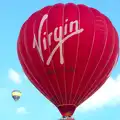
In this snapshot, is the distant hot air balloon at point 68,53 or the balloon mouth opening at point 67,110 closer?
the distant hot air balloon at point 68,53

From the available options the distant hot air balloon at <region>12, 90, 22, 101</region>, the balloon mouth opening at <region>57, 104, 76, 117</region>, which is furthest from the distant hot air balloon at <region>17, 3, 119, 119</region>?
the distant hot air balloon at <region>12, 90, 22, 101</region>

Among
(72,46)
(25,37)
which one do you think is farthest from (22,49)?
(72,46)

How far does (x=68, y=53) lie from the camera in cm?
3503

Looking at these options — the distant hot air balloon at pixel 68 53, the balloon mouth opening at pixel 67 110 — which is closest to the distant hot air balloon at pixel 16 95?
the distant hot air balloon at pixel 68 53

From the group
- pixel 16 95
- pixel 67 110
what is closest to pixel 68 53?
pixel 67 110

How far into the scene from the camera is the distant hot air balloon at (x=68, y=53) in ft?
115

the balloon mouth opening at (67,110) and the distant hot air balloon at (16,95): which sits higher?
the distant hot air balloon at (16,95)

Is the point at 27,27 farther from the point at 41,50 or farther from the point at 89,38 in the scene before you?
the point at 89,38

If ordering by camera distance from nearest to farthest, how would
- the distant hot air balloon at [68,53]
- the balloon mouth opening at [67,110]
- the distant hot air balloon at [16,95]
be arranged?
the distant hot air balloon at [68,53]
the balloon mouth opening at [67,110]
the distant hot air balloon at [16,95]

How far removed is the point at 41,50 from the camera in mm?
35750

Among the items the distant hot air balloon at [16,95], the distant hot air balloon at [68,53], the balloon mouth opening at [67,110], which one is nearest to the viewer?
the distant hot air balloon at [68,53]

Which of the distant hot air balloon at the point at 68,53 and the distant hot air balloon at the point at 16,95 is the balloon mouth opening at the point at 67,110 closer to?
the distant hot air balloon at the point at 68,53

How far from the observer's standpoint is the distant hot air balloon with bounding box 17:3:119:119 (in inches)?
1385

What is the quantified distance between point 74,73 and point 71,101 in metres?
1.97
